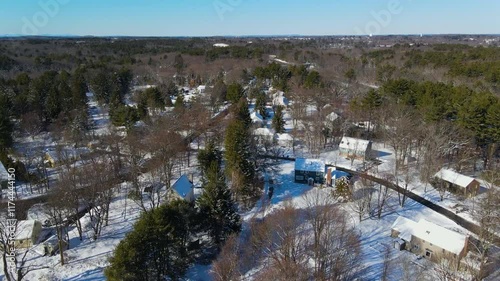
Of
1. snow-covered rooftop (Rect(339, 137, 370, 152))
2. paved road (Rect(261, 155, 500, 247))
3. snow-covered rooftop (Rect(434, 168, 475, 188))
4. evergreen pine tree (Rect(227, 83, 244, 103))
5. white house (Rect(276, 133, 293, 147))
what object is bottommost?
paved road (Rect(261, 155, 500, 247))

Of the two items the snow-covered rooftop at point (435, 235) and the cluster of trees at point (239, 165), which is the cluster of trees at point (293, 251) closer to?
the snow-covered rooftop at point (435, 235)

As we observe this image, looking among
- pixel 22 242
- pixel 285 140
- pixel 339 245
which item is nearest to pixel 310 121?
pixel 285 140

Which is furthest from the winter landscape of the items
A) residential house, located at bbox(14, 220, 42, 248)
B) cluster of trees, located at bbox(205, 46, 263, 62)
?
cluster of trees, located at bbox(205, 46, 263, 62)

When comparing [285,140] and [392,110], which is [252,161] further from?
[392,110]

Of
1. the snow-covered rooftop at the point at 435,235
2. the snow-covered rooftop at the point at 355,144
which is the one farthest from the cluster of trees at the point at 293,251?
the snow-covered rooftop at the point at 355,144

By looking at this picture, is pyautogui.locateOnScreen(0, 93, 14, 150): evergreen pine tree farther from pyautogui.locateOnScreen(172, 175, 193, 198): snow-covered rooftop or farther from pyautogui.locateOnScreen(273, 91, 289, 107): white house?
pyautogui.locateOnScreen(273, 91, 289, 107): white house

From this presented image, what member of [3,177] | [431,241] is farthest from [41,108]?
[431,241]
